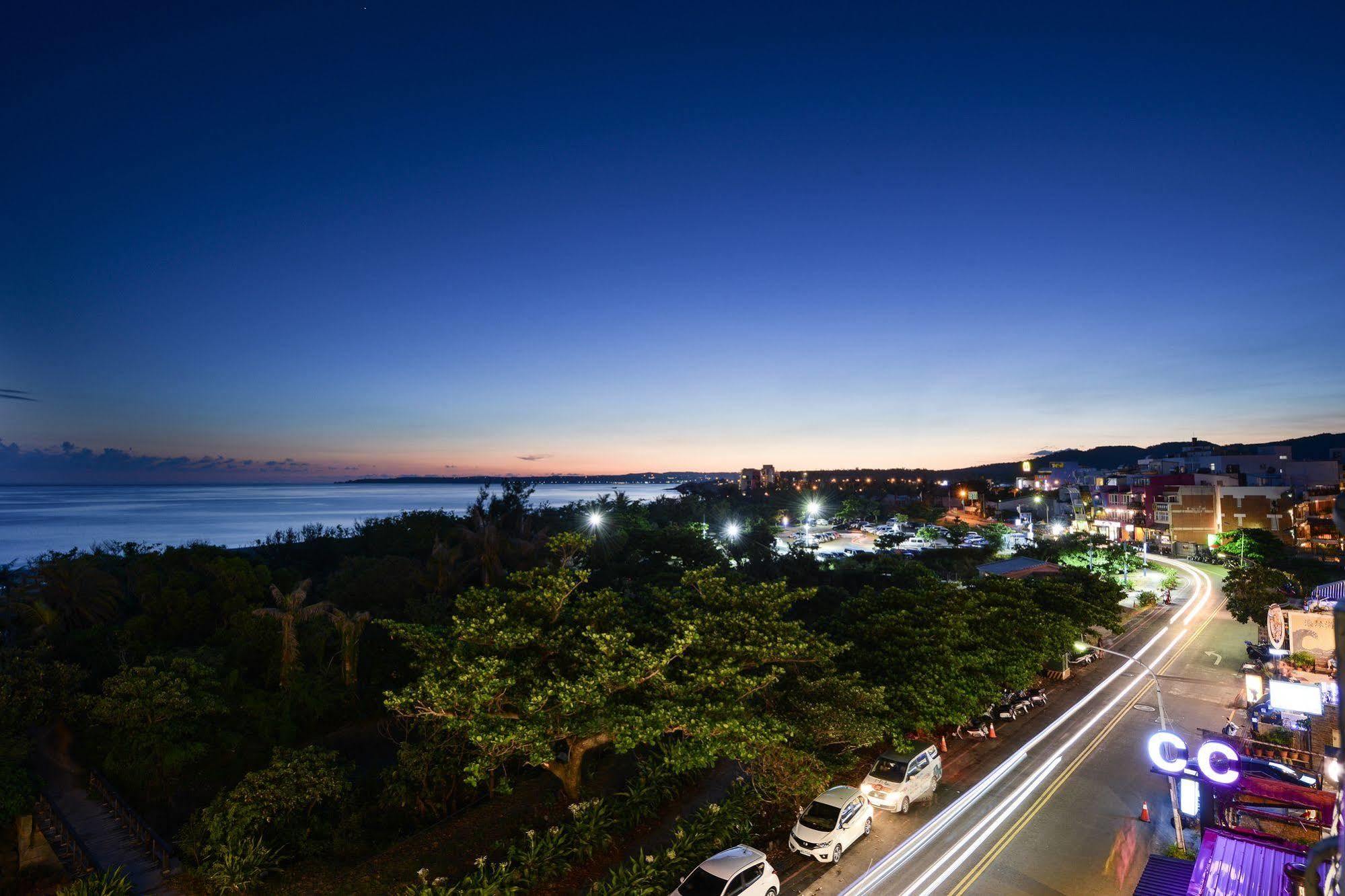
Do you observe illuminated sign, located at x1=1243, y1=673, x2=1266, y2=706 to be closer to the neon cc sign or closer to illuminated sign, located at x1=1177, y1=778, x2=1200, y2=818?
illuminated sign, located at x1=1177, y1=778, x2=1200, y2=818

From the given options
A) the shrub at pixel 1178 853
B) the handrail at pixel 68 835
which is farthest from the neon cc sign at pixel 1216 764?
the handrail at pixel 68 835

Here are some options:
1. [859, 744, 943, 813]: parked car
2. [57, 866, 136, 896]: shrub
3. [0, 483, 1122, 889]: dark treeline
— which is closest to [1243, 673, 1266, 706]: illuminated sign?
[0, 483, 1122, 889]: dark treeline

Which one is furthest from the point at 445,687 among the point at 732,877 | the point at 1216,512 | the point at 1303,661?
the point at 1216,512

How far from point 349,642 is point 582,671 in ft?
44.3

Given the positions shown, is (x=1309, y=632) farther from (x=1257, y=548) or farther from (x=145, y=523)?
(x=145, y=523)

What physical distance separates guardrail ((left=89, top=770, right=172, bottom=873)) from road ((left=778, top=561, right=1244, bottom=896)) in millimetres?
15315

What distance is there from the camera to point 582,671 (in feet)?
52.4

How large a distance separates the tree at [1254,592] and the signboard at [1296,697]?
78.7 feet

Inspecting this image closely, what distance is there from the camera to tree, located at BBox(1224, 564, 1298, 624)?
3788cm

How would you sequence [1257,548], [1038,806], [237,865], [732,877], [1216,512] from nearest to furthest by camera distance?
[732,877]
[237,865]
[1038,806]
[1257,548]
[1216,512]

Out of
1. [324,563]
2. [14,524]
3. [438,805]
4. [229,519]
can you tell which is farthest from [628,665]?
[14,524]

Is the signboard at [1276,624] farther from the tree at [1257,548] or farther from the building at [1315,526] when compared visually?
the building at [1315,526]

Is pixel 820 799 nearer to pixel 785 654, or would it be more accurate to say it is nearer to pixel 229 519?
pixel 785 654

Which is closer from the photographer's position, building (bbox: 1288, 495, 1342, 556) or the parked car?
the parked car
